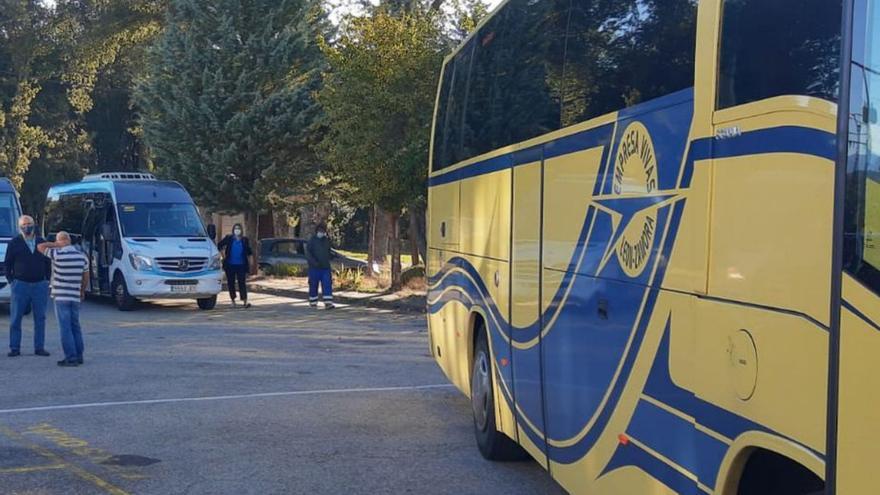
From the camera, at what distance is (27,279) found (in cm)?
1366

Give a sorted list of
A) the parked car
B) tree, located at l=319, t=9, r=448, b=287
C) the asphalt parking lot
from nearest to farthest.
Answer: the asphalt parking lot
tree, located at l=319, t=9, r=448, b=287
the parked car

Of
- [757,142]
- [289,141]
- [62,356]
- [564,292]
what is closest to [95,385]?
[62,356]

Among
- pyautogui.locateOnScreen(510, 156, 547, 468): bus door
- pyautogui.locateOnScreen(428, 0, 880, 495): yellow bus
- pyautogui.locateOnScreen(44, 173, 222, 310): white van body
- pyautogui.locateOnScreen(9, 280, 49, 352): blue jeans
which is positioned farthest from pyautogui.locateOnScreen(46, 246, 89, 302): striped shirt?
pyautogui.locateOnScreen(44, 173, 222, 310): white van body

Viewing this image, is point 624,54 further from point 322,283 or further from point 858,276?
point 322,283

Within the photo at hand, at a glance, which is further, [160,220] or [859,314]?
[160,220]

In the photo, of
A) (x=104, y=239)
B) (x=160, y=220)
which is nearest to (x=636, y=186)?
(x=160, y=220)

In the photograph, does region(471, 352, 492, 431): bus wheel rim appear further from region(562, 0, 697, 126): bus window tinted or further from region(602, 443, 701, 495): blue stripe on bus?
region(602, 443, 701, 495): blue stripe on bus

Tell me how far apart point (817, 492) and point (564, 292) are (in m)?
2.62

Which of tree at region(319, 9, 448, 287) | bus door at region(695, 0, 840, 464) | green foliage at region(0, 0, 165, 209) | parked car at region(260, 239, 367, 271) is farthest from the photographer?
green foliage at region(0, 0, 165, 209)

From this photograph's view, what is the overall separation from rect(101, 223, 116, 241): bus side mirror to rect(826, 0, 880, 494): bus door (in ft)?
66.2

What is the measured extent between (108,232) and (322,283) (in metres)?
4.55

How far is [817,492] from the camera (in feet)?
11.5

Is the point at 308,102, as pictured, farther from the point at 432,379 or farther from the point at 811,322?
the point at 811,322

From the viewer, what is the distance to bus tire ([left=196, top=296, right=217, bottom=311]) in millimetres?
21978
